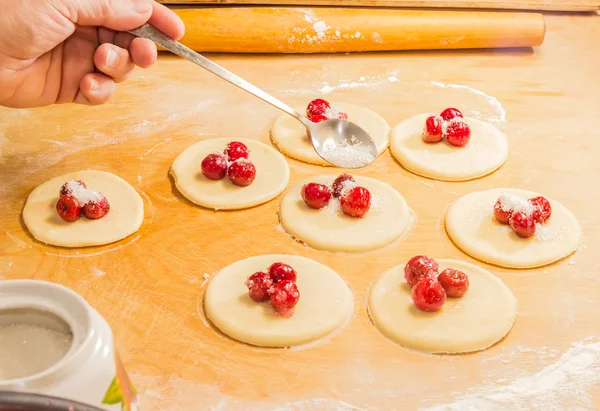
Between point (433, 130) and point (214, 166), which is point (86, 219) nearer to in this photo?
point (214, 166)

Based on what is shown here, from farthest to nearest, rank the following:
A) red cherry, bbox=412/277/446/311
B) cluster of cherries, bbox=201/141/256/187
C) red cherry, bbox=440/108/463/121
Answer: red cherry, bbox=440/108/463/121
cluster of cherries, bbox=201/141/256/187
red cherry, bbox=412/277/446/311

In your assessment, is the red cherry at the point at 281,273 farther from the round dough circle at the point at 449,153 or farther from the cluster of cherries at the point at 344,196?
the round dough circle at the point at 449,153

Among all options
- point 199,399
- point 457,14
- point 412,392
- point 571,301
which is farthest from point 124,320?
point 457,14

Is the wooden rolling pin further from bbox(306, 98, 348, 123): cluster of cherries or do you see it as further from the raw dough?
the raw dough

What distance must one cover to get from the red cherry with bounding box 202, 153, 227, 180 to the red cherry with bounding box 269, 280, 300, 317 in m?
0.58

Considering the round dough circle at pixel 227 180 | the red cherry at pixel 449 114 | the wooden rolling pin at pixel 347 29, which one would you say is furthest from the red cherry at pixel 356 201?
the wooden rolling pin at pixel 347 29

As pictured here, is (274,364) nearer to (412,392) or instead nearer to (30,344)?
(412,392)

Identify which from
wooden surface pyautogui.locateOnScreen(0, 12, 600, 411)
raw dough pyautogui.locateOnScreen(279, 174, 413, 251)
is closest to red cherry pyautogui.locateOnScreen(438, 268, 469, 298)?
wooden surface pyautogui.locateOnScreen(0, 12, 600, 411)

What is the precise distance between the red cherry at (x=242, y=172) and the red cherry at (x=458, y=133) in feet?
2.34

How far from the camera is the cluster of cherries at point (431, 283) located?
1694mm

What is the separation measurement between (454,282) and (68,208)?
111cm

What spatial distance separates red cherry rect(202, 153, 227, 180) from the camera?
2.15 m

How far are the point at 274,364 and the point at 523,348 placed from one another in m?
0.62

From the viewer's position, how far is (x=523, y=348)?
5.54ft
